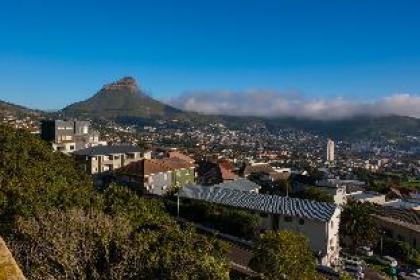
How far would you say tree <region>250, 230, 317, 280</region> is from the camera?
28562mm

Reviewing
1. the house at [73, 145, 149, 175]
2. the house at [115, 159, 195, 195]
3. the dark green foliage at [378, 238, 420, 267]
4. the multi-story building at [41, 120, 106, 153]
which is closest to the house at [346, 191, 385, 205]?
the dark green foliage at [378, 238, 420, 267]

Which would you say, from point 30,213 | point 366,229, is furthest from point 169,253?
point 366,229

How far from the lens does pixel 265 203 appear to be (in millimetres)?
51562

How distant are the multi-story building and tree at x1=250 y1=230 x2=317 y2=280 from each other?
203 feet

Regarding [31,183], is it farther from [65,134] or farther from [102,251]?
[65,134]

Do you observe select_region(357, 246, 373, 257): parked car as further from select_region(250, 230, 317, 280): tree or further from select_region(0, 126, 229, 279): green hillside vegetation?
select_region(0, 126, 229, 279): green hillside vegetation

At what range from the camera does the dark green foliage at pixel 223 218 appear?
47.8 m

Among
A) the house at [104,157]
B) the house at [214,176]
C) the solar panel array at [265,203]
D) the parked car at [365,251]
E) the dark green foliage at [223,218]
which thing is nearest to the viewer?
the dark green foliage at [223,218]

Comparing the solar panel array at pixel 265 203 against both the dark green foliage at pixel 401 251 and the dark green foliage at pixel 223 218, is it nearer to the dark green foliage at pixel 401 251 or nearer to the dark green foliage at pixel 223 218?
the dark green foliage at pixel 223 218

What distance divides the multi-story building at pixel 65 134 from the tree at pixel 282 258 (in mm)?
61894

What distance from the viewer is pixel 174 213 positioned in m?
→ 54.3

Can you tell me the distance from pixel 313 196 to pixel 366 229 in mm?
16278

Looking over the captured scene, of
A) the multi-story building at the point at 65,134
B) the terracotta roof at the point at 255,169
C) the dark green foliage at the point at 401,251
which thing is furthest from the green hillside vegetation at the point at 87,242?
the terracotta roof at the point at 255,169

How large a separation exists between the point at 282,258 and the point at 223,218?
21.2 m
